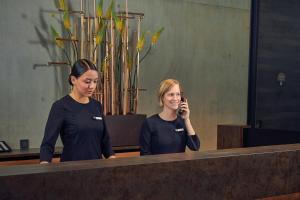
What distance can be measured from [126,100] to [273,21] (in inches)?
109

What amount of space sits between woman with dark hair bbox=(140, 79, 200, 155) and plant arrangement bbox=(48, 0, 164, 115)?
5.57 ft

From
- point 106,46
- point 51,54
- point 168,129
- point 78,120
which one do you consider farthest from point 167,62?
point 78,120

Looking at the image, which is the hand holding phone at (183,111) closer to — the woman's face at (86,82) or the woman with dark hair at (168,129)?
the woman with dark hair at (168,129)

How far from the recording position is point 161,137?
2291 millimetres

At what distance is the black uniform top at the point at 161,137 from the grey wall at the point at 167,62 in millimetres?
2075

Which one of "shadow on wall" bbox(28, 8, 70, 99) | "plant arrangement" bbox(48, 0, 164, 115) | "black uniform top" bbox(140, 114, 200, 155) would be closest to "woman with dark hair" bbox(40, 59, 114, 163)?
"black uniform top" bbox(140, 114, 200, 155)

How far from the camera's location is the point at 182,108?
252cm

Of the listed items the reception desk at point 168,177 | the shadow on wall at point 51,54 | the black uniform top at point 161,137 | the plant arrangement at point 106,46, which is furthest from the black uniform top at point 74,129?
the shadow on wall at point 51,54

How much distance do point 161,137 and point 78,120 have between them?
0.46 metres

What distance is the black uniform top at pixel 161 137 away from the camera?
228 centimetres

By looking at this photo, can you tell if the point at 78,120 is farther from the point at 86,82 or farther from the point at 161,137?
the point at 161,137

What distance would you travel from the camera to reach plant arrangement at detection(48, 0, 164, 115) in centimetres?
404

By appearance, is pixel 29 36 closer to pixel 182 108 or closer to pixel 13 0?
pixel 13 0

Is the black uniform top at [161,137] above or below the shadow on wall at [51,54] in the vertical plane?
below
